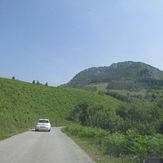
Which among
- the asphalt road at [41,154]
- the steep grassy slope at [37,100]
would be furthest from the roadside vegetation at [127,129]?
the steep grassy slope at [37,100]

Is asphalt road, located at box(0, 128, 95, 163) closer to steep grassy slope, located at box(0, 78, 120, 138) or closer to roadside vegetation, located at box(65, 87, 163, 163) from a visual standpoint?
roadside vegetation, located at box(65, 87, 163, 163)

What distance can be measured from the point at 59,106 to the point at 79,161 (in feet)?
291

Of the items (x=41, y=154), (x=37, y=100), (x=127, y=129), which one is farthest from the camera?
(x=37, y=100)

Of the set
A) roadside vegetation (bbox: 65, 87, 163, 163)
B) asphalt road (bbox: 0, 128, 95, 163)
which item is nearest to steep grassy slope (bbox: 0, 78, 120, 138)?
roadside vegetation (bbox: 65, 87, 163, 163)

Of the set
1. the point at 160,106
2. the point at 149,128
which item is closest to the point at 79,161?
the point at 149,128

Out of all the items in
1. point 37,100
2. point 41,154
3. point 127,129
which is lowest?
point 41,154

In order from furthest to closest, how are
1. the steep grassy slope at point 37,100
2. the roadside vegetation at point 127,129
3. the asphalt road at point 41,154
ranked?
1. the steep grassy slope at point 37,100
2. the roadside vegetation at point 127,129
3. the asphalt road at point 41,154

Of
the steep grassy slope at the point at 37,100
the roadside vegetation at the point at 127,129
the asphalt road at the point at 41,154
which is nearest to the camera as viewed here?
the asphalt road at the point at 41,154

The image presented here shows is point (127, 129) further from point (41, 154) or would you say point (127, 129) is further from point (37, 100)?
point (37, 100)

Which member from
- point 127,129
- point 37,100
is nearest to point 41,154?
point 127,129

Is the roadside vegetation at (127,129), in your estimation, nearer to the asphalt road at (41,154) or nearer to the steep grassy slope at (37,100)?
the asphalt road at (41,154)

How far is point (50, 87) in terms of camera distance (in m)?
122

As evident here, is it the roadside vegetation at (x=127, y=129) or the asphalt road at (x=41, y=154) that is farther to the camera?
the roadside vegetation at (x=127, y=129)

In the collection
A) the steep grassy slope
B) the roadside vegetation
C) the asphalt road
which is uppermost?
the steep grassy slope
